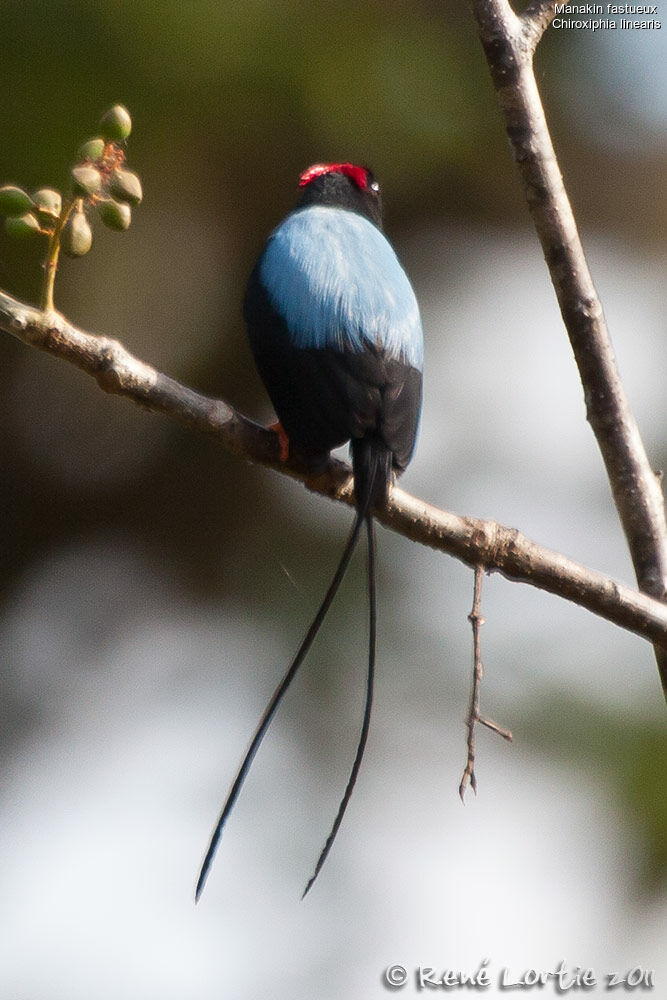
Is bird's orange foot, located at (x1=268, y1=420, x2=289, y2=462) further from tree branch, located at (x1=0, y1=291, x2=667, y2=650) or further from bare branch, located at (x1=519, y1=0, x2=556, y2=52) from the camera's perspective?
bare branch, located at (x1=519, y1=0, x2=556, y2=52)

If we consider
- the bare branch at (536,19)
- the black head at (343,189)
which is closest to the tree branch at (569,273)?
the bare branch at (536,19)

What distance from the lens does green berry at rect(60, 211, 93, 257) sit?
6.17 feet

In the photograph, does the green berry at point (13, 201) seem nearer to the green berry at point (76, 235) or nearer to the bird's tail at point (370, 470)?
the green berry at point (76, 235)

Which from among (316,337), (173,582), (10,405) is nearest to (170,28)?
(10,405)

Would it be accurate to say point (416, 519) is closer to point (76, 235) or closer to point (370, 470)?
point (370, 470)

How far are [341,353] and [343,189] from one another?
103cm

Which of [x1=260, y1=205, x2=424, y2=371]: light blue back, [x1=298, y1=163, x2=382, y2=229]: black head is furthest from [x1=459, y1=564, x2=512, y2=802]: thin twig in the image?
[x1=298, y1=163, x2=382, y2=229]: black head

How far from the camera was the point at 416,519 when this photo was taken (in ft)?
7.41

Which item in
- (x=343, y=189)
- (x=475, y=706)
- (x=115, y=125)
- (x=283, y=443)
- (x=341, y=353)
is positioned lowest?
(x=475, y=706)

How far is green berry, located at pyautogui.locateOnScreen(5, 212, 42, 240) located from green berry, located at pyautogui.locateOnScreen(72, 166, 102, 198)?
80 mm

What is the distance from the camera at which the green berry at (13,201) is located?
1.89 meters

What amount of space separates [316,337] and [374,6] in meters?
2.93

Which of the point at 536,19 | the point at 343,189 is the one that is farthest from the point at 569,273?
the point at 343,189

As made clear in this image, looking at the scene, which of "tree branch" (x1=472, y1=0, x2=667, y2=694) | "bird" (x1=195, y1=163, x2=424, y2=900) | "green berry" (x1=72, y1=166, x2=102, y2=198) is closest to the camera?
"green berry" (x1=72, y1=166, x2=102, y2=198)
